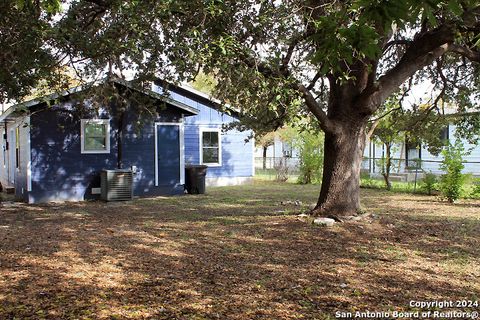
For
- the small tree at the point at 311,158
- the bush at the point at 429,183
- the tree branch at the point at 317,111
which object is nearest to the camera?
the tree branch at the point at 317,111

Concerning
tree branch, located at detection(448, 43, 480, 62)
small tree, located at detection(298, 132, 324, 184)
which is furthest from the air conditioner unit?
tree branch, located at detection(448, 43, 480, 62)

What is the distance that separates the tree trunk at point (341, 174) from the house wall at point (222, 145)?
9.96 meters

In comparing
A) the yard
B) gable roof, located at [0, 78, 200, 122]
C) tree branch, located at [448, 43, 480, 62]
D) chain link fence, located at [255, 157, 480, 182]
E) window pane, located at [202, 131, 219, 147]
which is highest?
tree branch, located at [448, 43, 480, 62]

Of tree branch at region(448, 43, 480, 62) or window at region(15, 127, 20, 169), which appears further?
window at region(15, 127, 20, 169)

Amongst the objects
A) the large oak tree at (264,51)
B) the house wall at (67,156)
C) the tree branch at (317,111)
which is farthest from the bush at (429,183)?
the house wall at (67,156)

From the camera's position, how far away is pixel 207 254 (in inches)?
252

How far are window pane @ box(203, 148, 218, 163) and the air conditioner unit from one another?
589 cm

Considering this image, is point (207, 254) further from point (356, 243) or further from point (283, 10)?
point (283, 10)

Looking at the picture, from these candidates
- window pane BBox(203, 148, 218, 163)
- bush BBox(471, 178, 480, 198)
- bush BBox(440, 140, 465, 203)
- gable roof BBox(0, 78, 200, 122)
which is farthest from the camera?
window pane BBox(203, 148, 218, 163)

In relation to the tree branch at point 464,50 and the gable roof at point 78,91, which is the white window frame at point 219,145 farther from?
the tree branch at point 464,50

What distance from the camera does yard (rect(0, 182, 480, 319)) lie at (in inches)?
167

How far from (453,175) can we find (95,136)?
36.5ft

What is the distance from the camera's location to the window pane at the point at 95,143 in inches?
561

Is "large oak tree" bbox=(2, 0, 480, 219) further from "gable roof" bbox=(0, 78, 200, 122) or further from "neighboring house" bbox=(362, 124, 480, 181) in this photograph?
"neighboring house" bbox=(362, 124, 480, 181)
